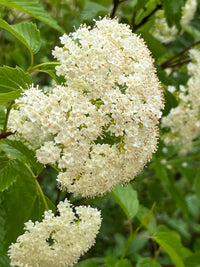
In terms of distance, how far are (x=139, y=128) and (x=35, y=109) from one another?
0.22 m

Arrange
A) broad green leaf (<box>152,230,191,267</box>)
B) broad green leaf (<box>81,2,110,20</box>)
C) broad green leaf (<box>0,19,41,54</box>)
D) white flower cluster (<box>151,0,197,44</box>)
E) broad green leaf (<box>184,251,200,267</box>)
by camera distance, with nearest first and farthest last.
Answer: broad green leaf (<box>0,19,41,54</box>) → broad green leaf (<box>152,230,191,267</box>) → broad green leaf (<box>81,2,110,20</box>) → broad green leaf (<box>184,251,200,267</box>) → white flower cluster (<box>151,0,197,44</box>)

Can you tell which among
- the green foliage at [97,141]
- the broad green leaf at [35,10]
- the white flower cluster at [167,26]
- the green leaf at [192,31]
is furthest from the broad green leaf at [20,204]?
the green leaf at [192,31]

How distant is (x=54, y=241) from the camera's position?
925 mm

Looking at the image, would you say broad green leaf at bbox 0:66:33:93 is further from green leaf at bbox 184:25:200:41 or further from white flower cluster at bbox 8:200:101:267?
green leaf at bbox 184:25:200:41

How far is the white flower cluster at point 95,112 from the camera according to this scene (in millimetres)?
819

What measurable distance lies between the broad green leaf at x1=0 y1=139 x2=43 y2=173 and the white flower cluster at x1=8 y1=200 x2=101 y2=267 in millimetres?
113

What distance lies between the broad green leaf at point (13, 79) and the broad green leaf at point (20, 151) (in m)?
0.12

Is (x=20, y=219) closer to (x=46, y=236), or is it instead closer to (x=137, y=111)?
(x=46, y=236)

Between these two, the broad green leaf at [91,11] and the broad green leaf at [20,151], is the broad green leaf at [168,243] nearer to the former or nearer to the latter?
the broad green leaf at [20,151]

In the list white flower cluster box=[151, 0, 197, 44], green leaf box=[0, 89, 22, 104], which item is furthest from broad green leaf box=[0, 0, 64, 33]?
white flower cluster box=[151, 0, 197, 44]

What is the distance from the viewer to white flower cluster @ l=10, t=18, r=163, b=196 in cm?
82

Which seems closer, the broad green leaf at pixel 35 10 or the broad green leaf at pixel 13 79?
the broad green leaf at pixel 13 79

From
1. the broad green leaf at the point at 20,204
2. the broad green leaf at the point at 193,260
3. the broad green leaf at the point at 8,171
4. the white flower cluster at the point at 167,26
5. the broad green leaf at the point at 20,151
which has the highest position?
the white flower cluster at the point at 167,26

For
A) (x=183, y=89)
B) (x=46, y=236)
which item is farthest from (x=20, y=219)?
(x=183, y=89)
